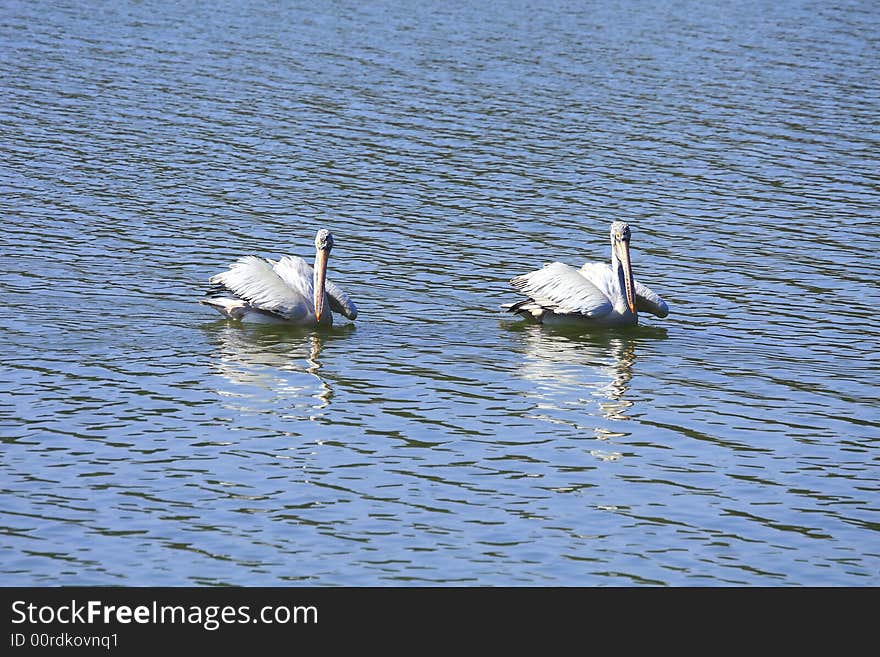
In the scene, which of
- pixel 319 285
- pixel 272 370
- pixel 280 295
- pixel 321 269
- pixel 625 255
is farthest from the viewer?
pixel 625 255

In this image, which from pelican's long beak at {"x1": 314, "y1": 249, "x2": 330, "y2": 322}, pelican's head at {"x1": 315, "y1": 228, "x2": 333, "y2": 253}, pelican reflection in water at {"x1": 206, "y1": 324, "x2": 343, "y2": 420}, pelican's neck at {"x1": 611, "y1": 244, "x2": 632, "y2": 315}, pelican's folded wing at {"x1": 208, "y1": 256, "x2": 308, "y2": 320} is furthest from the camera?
pelican's neck at {"x1": 611, "y1": 244, "x2": 632, "y2": 315}

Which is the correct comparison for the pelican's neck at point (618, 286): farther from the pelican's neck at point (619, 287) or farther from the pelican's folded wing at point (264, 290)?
the pelican's folded wing at point (264, 290)

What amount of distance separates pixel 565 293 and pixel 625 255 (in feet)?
2.73

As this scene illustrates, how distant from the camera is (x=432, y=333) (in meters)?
15.5

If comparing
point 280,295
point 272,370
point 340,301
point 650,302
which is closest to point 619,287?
point 650,302

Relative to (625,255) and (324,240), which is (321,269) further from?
(625,255)

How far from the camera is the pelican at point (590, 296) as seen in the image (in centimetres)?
1581

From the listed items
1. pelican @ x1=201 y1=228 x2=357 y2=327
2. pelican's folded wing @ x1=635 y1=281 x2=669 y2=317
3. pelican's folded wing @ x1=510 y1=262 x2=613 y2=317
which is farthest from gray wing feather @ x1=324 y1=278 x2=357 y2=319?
pelican's folded wing @ x1=635 y1=281 x2=669 y2=317

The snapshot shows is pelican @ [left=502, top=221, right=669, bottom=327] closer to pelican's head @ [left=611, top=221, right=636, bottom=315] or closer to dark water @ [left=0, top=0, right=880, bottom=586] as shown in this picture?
pelican's head @ [left=611, top=221, right=636, bottom=315]

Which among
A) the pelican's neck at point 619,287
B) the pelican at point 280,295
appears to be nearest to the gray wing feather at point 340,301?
the pelican at point 280,295

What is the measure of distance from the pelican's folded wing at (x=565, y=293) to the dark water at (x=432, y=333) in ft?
1.08

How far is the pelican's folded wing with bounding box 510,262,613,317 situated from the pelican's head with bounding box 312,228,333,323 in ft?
6.58

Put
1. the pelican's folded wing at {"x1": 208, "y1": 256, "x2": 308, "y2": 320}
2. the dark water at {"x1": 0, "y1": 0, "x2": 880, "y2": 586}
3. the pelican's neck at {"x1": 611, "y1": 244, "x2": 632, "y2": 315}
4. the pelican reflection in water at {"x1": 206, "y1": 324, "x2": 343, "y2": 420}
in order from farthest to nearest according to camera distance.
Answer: the pelican's neck at {"x1": 611, "y1": 244, "x2": 632, "y2": 315}, the pelican's folded wing at {"x1": 208, "y1": 256, "x2": 308, "y2": 320}, the pelican reflection in water at {"x1": 206, "y1": 324, "x2": 343, "y2": 420}, the dark water at {"x1": 0, "y1": 0, "x2": 880, "y2": 586}

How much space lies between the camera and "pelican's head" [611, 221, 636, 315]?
52.6 ft
